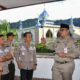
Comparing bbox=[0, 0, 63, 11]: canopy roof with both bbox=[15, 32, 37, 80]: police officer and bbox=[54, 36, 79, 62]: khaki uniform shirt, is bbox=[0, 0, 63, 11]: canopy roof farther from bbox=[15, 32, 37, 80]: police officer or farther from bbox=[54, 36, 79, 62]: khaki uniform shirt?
bbox=[54, 36, 79, 62]: khaki uniform shirt

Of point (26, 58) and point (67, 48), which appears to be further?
point (26, 58)

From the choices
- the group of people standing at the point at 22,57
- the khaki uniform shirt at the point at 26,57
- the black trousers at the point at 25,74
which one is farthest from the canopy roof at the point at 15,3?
the black trousers at the point at 25,74

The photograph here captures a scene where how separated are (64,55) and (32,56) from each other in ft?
3.15

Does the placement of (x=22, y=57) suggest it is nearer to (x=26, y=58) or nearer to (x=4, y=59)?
(x=26, y=58)

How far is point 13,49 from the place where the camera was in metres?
7.45

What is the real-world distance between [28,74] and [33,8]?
3459mm

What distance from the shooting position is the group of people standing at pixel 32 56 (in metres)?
6.48

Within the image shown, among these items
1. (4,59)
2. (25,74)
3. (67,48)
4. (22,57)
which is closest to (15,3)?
(22,57)

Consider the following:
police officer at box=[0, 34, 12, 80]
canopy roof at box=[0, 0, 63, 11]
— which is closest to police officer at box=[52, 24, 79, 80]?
police officer at box=[0, 34, 12, 80]

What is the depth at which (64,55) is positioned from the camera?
21.2ft

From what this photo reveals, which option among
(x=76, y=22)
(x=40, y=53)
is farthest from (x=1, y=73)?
(x=76, y=22)

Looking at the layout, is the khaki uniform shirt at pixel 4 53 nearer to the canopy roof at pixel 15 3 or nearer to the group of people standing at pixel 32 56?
the group of people standing at pixel 32 56

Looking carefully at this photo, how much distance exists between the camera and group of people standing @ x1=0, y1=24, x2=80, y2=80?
6.48 metres

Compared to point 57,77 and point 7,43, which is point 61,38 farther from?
point 7,43
